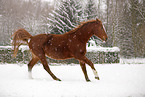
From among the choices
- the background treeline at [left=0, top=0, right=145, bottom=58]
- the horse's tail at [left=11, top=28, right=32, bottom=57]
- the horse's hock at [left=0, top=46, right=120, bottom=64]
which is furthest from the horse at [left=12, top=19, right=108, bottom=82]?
the background treeline at [left=0, top=0, right=145, bottom=58]

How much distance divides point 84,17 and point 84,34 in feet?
36.9

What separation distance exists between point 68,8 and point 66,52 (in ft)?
31.5

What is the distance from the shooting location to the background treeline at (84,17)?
13758 millimetres

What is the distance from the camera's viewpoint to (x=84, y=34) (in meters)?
5.07

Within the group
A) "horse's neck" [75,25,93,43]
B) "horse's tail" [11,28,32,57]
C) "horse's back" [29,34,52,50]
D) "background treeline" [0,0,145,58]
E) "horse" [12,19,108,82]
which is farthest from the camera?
"background treeline" [0,0,145,58]

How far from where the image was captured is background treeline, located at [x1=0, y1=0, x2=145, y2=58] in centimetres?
1376

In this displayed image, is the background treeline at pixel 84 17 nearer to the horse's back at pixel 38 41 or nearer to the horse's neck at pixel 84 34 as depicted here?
the horse's back at pixel 38 41

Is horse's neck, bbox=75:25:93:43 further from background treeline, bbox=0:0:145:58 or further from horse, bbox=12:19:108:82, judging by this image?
background treeline, bbox=0:0:145:58

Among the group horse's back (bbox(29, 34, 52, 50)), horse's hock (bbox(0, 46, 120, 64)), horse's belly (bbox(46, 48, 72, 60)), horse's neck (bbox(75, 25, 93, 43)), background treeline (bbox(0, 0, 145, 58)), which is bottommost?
horse's hock (bbox(0, 46, 120, 64))

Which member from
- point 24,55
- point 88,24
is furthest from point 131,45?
point 88,24

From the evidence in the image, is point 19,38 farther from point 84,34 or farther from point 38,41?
point 84,34

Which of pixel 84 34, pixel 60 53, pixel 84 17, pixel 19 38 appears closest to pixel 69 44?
pixel 60 53

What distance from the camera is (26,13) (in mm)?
30203

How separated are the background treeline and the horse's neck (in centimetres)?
811
